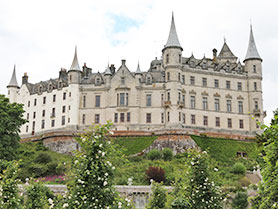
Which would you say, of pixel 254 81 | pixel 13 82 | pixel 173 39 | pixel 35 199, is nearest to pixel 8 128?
pixel 35 199

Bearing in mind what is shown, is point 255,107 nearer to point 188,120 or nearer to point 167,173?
point 188,120

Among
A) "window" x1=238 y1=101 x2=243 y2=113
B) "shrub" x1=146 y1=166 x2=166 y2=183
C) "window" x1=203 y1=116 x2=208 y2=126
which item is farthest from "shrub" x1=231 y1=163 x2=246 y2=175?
"window" x1=238 y1=101 x2=243 y2=113

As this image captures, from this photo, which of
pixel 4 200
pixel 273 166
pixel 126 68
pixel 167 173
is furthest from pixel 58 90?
pixel 273 166

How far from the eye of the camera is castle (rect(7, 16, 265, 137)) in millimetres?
61969

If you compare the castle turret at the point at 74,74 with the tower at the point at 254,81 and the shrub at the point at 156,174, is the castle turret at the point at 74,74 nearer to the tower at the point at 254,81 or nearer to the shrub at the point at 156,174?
the shrub at the point at 156,174

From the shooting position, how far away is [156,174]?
139ft

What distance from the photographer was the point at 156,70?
67.7m

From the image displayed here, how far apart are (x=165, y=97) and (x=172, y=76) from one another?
3253 millimetres

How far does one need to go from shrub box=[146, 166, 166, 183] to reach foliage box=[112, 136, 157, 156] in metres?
12.3

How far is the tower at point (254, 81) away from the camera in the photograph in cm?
6469

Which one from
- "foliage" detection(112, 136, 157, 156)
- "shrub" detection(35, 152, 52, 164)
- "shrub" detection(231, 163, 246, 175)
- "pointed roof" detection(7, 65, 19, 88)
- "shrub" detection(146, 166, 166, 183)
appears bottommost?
"shrub" detection(146, 166, 166, 183)

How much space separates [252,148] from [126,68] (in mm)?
21695

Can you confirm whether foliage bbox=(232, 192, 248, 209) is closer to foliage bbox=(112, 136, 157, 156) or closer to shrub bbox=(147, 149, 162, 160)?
shrub bbox=(147, 149, 162, 160)

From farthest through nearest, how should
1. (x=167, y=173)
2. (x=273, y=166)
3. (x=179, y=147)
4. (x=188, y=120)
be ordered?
(x=188, y=120)
(x=179, y=147)
(x=167, y=173)
(x=273, y=166)
